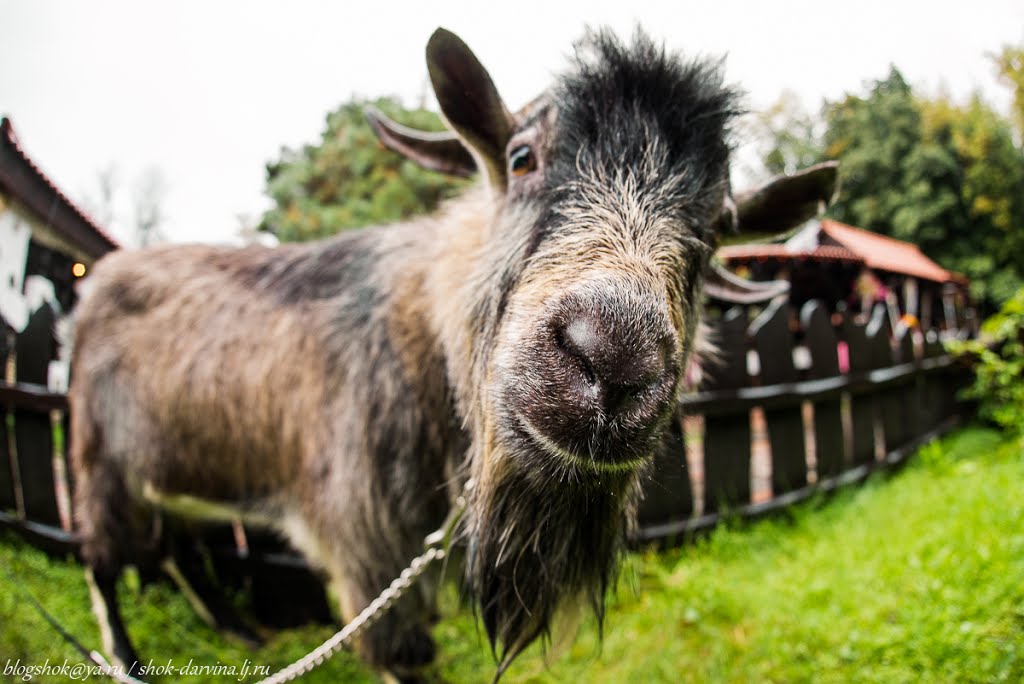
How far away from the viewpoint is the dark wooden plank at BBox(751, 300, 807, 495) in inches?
174

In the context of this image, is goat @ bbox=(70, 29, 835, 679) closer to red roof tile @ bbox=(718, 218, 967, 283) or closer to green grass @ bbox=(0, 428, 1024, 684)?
green grass @ bbox=(0, 428, 1024, 684)

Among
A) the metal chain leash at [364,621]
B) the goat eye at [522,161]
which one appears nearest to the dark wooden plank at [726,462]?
the metal chain leash at [364,621]

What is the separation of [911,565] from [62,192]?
4085 mm

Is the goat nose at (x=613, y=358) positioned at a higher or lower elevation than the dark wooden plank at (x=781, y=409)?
higher

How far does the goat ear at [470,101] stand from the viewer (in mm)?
1671

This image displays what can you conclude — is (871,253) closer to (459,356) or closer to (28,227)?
(459,356)

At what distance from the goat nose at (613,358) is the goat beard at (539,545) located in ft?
1.18

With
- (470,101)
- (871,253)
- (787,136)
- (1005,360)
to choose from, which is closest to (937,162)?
(787,136)

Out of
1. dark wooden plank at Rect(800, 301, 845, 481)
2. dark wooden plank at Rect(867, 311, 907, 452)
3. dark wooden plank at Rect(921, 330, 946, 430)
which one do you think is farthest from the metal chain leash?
dark wooden plank at Rect(921, 330, 946, 430)

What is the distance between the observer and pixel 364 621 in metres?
1.77

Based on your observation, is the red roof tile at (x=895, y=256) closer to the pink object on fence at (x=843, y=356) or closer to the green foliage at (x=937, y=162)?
the green foliage at (x=937, y=162)

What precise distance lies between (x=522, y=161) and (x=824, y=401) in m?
4.16

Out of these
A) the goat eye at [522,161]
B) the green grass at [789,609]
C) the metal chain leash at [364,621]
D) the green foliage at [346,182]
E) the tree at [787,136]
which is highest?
the green foliage at [346,182]

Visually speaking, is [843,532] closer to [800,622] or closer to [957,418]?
[800,622]
